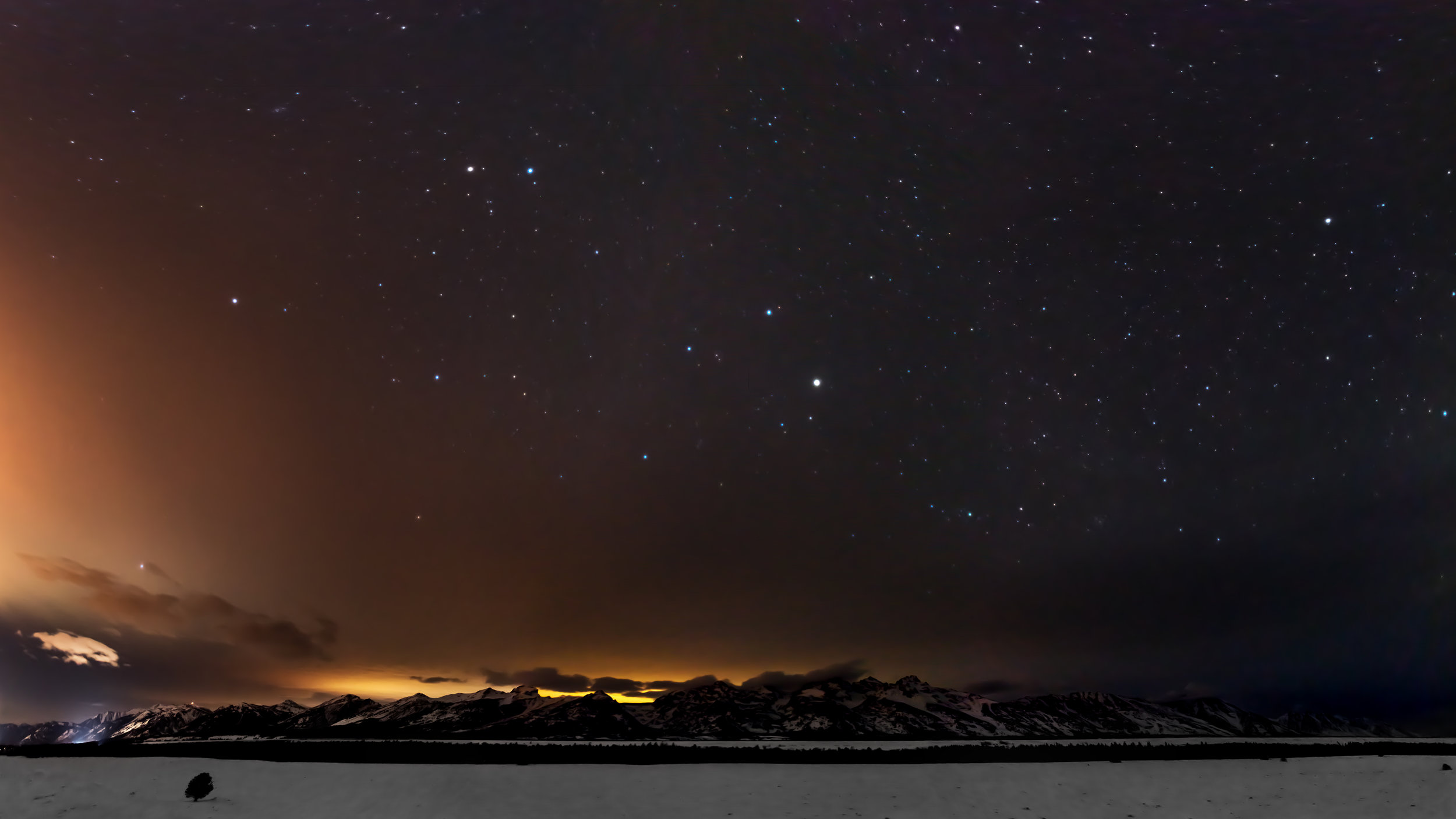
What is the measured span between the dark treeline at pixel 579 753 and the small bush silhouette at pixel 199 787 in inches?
270

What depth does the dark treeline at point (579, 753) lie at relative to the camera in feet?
131

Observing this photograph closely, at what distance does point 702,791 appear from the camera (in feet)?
109

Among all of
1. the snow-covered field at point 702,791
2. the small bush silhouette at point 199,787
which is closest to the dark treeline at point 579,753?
the snow-covered field at point 702,791

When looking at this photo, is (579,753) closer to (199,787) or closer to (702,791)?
(702,791)

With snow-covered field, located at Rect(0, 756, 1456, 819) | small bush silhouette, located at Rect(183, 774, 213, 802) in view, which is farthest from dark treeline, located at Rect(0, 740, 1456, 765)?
small bush silhouette, located at Rect(183, 774, 213, 802)

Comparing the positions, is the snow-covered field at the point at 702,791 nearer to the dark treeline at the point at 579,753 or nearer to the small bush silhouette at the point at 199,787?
the small bush silhouette at the point at 199,787

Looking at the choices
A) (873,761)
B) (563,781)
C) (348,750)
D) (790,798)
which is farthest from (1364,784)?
(348,750)

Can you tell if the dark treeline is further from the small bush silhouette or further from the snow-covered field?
the small bush silhouette

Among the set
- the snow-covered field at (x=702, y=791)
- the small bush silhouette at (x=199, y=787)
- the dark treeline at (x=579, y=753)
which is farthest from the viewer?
the dark treeline at (x=579, y=753)

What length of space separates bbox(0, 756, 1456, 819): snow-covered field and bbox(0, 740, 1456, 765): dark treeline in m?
3.54

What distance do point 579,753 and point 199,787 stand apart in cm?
2090

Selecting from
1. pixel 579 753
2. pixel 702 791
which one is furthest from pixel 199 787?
pixel 702 791

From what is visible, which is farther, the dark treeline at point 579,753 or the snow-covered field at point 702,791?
the dark treeline at point 579,753

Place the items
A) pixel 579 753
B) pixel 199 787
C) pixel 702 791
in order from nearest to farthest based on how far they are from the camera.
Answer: pixel 199 787
pixel 702 791
pixel 579 753
